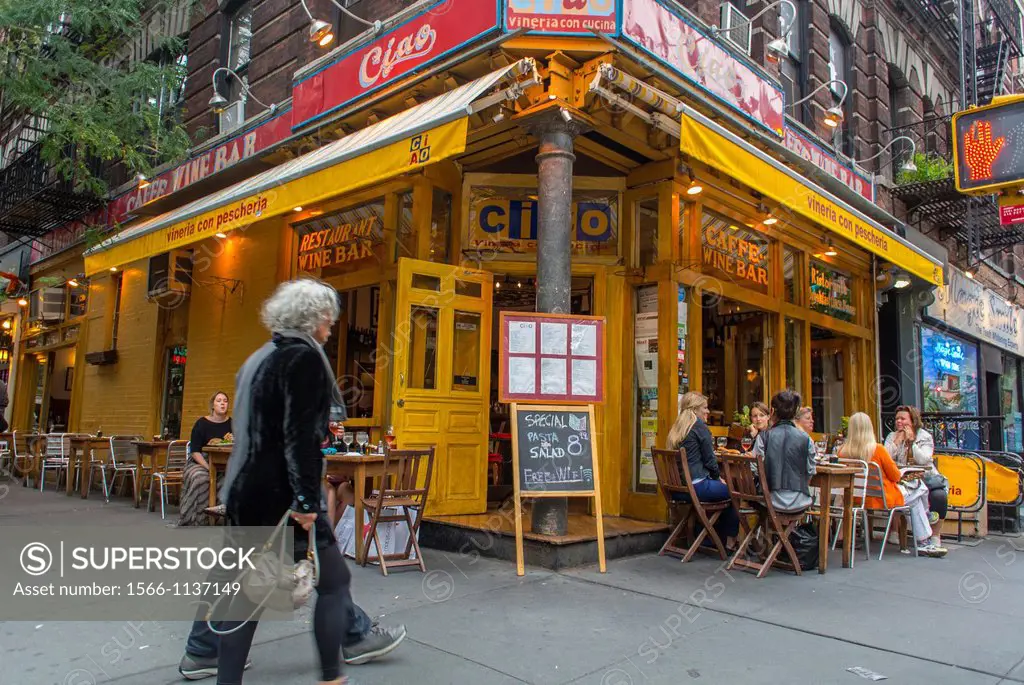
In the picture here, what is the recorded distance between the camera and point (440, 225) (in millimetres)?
8398

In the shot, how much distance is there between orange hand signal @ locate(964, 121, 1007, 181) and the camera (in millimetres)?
7902

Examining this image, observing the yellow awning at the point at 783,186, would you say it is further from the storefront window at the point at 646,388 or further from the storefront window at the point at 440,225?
the storefront window at the point at 440,225

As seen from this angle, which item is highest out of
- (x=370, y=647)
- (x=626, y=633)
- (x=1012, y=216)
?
(x=1012, y=216)

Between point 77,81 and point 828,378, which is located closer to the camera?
point 77,81

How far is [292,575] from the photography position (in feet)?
9.53

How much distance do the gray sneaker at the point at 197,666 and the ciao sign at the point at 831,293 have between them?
9.40 metres

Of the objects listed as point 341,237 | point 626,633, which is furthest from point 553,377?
point 341,237

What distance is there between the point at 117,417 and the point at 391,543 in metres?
8.82

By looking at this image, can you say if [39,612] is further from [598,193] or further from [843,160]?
[843,160]

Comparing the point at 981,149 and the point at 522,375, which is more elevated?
the point at 981,149

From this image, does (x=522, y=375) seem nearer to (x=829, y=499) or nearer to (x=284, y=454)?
(x=829, y=499)

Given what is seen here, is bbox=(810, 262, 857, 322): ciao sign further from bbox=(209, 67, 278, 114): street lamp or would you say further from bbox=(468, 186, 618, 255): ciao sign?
bbox=(209, 67, 278, 114): street lamp

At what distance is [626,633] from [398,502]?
227 cm

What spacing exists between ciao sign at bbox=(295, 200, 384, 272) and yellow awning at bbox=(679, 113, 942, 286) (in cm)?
399
